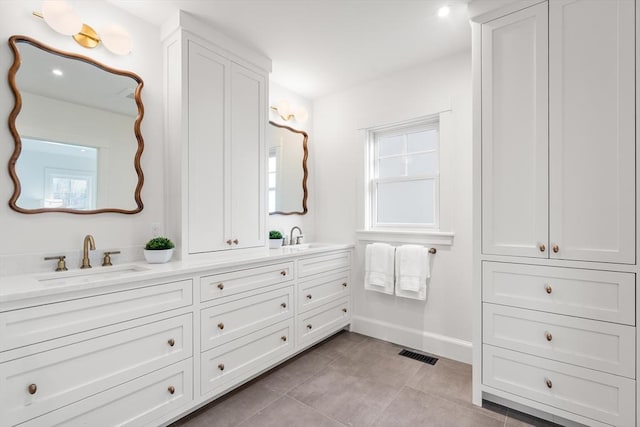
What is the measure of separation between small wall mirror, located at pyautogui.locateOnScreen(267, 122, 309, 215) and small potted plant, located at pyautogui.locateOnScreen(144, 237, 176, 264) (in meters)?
1.23

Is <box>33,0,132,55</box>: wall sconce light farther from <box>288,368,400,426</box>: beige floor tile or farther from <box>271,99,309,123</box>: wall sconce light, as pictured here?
<box>288,368,400,426</box>: beige floor tile

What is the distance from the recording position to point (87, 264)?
1847 mm

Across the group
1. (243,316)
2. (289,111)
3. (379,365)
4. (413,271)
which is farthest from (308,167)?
(379,365)

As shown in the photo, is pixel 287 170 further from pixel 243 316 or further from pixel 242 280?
pixel 243 316

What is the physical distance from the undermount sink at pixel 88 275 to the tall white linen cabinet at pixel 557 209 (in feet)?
7.35

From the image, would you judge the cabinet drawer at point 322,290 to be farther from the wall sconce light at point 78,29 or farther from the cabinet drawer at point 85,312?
the wall sconce light at point 78,29

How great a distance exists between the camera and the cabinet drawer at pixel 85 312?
126 centimetres

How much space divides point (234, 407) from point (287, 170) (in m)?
2.21

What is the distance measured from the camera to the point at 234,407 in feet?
6.52

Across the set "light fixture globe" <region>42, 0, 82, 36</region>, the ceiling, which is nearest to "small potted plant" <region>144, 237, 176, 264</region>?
"light fixture globe" <region>42, 0, 82, 36</region>

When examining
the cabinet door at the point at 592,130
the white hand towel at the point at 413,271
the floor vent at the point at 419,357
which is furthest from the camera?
the white hand towel at the point at 413,271

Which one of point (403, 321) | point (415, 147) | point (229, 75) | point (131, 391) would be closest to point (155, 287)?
point (131, 391)

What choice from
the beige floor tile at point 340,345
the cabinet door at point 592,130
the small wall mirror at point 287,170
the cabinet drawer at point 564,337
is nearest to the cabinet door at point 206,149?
the small wall mirror at point 287,170

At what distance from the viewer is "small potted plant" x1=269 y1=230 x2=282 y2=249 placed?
9.60 ft
